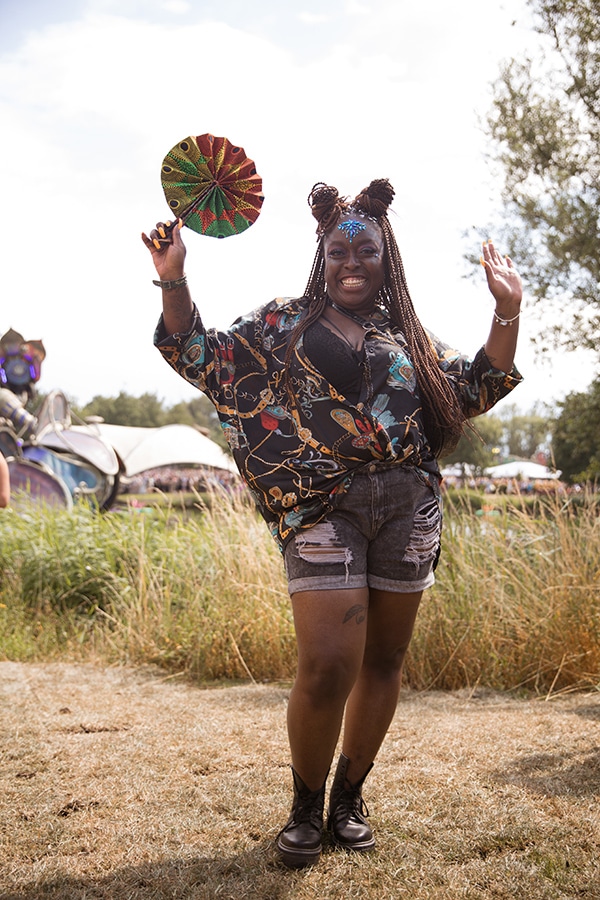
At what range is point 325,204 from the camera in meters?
2.61

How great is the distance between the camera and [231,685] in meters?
4.95

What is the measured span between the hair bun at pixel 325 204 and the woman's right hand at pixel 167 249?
435 mm

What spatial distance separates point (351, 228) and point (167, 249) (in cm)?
57

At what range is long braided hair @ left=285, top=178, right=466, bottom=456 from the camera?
97.7 inches

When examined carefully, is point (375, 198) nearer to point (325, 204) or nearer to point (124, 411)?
point (325, 204)

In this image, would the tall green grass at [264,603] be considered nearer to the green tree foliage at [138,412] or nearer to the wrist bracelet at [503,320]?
the wrist bracelet at [503,320]

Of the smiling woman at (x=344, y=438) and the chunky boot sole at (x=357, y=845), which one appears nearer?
the smiling woman at (x=344, y=438)

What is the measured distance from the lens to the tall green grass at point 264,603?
→ 485 centimetres

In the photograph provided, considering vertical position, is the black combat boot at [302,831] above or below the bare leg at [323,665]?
below

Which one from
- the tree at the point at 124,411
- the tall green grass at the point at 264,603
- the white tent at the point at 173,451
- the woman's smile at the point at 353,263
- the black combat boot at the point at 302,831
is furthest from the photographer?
the tree at the point at 124,411

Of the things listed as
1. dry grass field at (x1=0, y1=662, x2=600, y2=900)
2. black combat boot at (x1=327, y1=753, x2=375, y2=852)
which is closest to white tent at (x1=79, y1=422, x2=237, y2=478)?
dry grass field at (x1=0, y1=662, x2=600, y2=900)

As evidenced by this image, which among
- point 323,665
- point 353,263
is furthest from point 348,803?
point 353,263

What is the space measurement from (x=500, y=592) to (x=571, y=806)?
2.35m

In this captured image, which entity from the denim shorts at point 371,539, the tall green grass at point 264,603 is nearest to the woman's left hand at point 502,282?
the denim shorts at point 371,539
